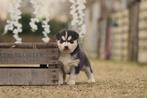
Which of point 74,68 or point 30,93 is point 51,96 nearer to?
point 30,93

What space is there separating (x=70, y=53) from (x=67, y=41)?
0.20 m

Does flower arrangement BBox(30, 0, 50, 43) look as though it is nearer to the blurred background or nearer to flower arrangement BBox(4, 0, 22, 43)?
flower arrangement BBox(4, 0, 22, 43)

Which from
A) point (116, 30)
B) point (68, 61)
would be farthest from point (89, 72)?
point (116, 30)

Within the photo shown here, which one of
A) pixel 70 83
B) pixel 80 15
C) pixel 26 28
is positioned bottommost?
pixel 26 28

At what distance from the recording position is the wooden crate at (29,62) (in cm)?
794

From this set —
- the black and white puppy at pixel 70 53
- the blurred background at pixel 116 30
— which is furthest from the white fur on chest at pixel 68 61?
the blurred background at pixel 116 30

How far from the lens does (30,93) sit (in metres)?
6.91

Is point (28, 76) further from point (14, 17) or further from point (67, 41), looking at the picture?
point (14, 17)

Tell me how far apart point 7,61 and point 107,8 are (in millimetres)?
16944

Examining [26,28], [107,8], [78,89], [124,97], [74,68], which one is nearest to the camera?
[124,97]

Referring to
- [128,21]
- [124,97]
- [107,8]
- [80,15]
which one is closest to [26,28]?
[107,8]

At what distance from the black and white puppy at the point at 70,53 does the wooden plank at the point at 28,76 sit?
18 centimetres

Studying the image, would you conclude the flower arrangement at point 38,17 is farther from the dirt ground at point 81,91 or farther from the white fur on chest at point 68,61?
the dirt ground at point 81,91

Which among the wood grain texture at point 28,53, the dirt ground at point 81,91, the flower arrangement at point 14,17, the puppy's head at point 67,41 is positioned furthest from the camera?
the flower arrangement at point 14,17
